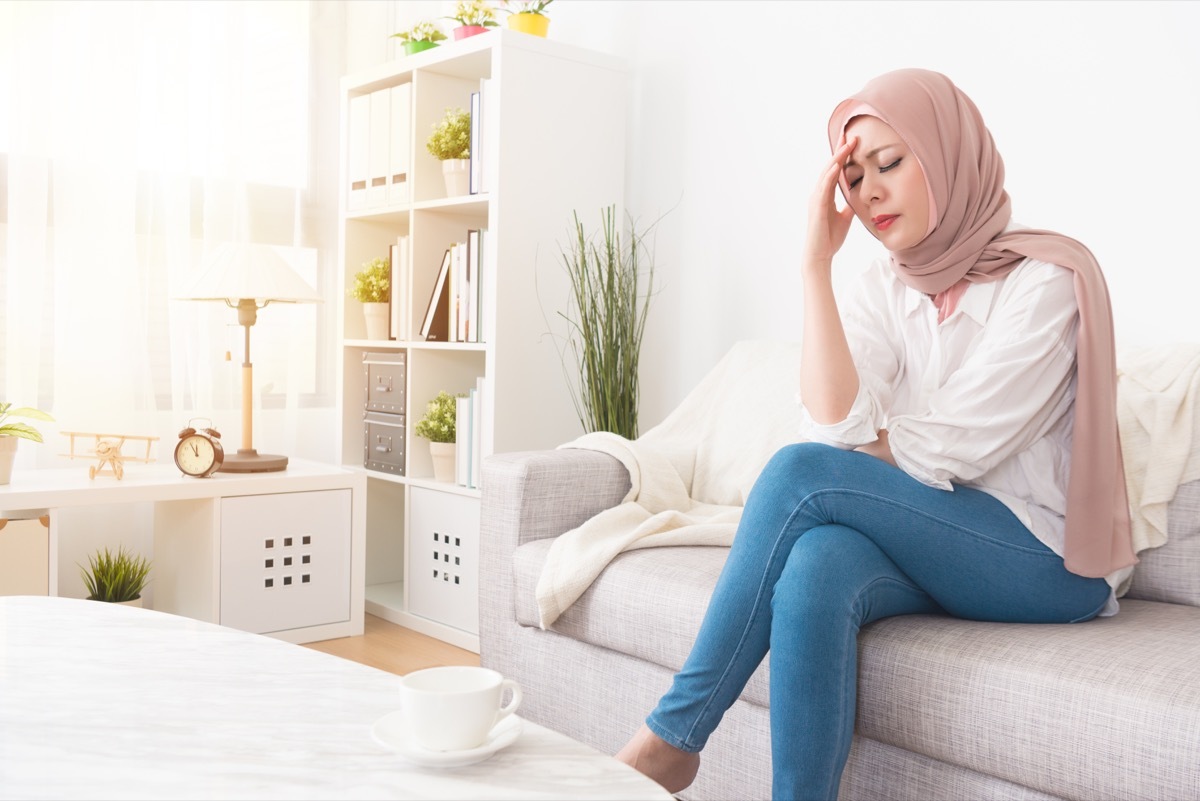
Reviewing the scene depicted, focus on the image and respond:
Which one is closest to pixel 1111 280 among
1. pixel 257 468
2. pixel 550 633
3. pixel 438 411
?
pixel 550 633

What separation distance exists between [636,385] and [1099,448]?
147cm

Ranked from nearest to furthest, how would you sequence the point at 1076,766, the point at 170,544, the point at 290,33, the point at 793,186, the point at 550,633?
the point at 1076,766, the point at 550,633, the point at 793,186, the point at 170,544, the point at 290,33

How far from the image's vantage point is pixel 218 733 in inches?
37.3

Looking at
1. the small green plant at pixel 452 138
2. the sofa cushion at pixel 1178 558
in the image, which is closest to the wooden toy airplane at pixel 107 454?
the small green plant at pixel 452 138

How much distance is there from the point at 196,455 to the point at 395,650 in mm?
717

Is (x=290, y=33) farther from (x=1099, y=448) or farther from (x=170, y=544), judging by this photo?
(x=1099, y=448)

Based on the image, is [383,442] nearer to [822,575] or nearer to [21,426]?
[21,426]

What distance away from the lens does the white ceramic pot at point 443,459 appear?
2.90 meters

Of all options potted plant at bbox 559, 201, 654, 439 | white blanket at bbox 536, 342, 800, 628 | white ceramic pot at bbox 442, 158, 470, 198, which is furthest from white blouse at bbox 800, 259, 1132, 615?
white ceramic pot at bbox 442, 158, 470, 198

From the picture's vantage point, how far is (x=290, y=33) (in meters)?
3.32

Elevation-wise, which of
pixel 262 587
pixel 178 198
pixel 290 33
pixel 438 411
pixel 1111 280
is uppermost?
pixel 290 33

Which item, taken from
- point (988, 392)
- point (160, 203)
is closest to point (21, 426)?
point (160, 203)

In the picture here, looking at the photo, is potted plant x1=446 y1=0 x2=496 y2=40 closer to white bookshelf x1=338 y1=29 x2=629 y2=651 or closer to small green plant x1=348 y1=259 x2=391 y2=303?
white bookshelf x1=338 y1=29 x2=629 y2=651

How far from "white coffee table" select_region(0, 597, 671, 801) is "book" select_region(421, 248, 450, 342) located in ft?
5.80
